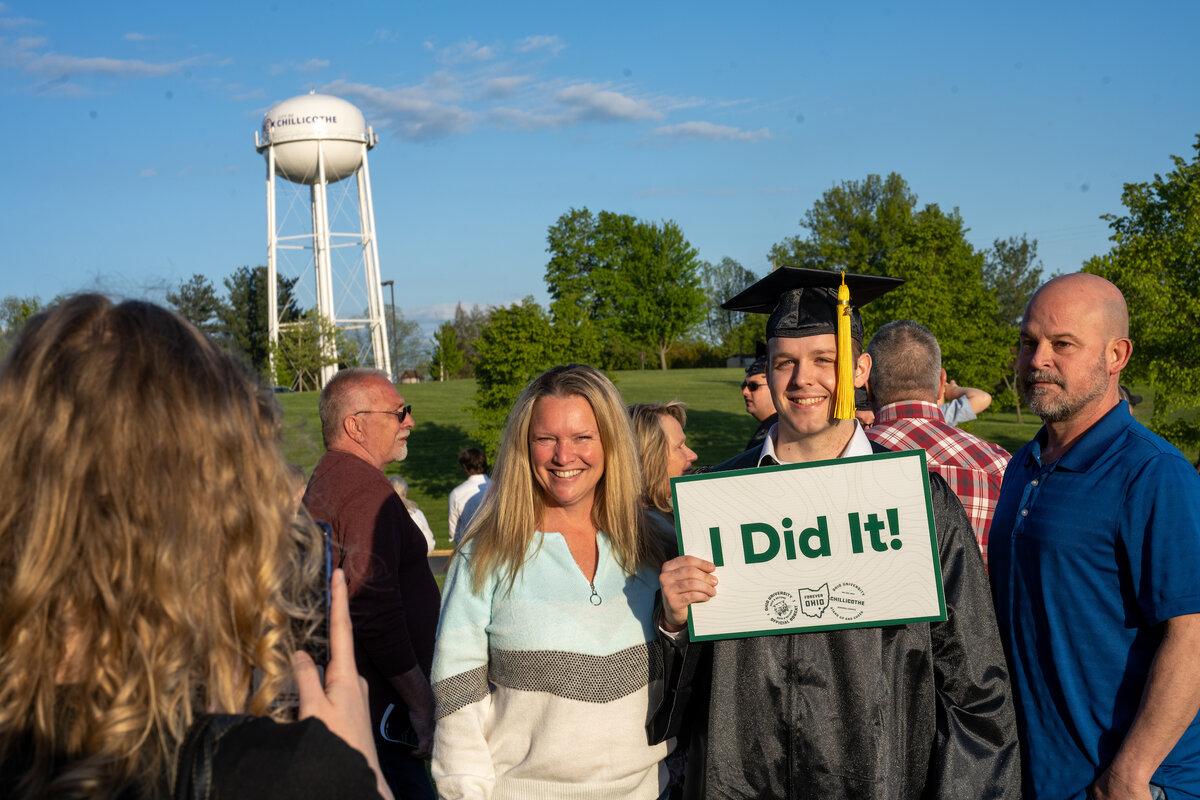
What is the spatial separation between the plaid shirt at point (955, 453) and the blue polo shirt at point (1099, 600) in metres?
1.30

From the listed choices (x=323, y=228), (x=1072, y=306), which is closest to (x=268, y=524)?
(x=1072, y=306)

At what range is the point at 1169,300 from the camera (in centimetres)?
2267

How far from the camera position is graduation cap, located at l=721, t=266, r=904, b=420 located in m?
3.56

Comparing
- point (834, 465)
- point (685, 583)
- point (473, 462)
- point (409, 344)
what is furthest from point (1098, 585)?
point (409, 344)

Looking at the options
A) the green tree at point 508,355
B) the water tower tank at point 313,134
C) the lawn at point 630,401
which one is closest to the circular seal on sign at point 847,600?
the lawn at point 630,401

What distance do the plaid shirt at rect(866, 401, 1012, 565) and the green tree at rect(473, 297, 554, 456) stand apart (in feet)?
65.2

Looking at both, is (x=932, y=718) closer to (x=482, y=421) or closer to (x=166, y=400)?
(x=166, y=400)

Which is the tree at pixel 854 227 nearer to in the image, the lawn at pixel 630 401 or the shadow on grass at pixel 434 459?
the lawn at pixel 630 401

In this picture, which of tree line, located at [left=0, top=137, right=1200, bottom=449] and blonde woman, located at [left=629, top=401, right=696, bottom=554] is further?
tree line, located at [left=0, top=137, right=1200, bottom=449]

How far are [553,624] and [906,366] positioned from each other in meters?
2.70

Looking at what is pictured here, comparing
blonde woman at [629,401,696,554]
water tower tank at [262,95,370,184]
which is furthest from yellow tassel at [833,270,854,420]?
water tower tank at [262,95,370,184]

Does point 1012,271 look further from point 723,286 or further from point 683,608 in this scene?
point 683,608

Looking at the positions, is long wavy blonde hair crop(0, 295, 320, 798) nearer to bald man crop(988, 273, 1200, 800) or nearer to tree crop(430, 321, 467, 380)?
bald man crop(988, 273, 1200, 800)

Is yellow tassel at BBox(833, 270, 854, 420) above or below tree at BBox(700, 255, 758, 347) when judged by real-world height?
below
